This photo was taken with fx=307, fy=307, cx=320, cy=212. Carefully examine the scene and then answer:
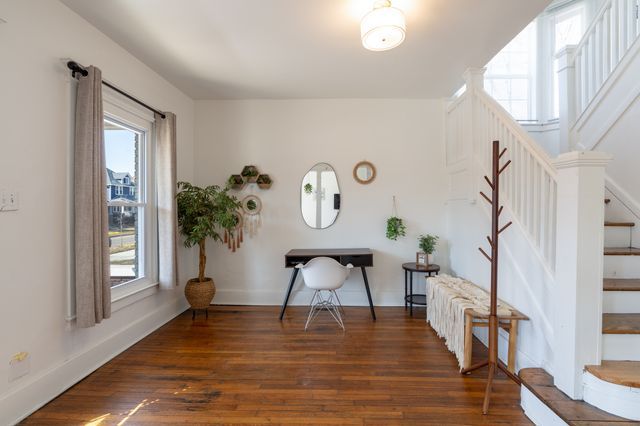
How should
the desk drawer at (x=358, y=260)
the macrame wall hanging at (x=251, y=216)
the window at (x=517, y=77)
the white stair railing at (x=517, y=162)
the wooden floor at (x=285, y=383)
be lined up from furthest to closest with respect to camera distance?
the window at (x=517, y=77) → the macrame wall hanging at (x=251, y=216) → the desk drawer at (x=358, y=260) → the white stair railing at (x=517, y=162) → the wooden floor at (x=285, y=383)

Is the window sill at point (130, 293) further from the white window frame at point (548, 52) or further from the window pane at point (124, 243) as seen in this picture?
the white window frame at point (548, 52)

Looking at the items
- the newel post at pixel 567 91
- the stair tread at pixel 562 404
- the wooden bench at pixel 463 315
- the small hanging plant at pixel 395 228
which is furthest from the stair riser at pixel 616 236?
the small hanging plant at pixel 395 228

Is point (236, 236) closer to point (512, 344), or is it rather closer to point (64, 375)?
point (64, 375)

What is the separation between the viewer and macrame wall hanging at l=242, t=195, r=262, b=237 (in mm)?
4125

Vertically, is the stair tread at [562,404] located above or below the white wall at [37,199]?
below

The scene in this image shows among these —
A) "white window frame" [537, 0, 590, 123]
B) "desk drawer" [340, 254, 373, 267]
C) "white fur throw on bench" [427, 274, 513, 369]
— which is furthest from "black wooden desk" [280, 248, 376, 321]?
"white window frame" [537, 0, 590, 123]

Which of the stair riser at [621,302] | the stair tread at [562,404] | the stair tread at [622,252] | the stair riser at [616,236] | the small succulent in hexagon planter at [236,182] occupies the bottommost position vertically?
the stair tread at [562,404]

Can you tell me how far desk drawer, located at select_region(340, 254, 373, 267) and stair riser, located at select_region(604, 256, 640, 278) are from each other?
2048mm

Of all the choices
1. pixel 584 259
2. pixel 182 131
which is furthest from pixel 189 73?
pixel 584 259

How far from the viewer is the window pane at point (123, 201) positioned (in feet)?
9.09

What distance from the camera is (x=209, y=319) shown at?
360 centimetres

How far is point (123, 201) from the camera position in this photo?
2889mm

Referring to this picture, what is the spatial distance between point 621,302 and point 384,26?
2.37 meters

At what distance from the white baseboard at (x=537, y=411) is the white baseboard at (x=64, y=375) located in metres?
3.08
